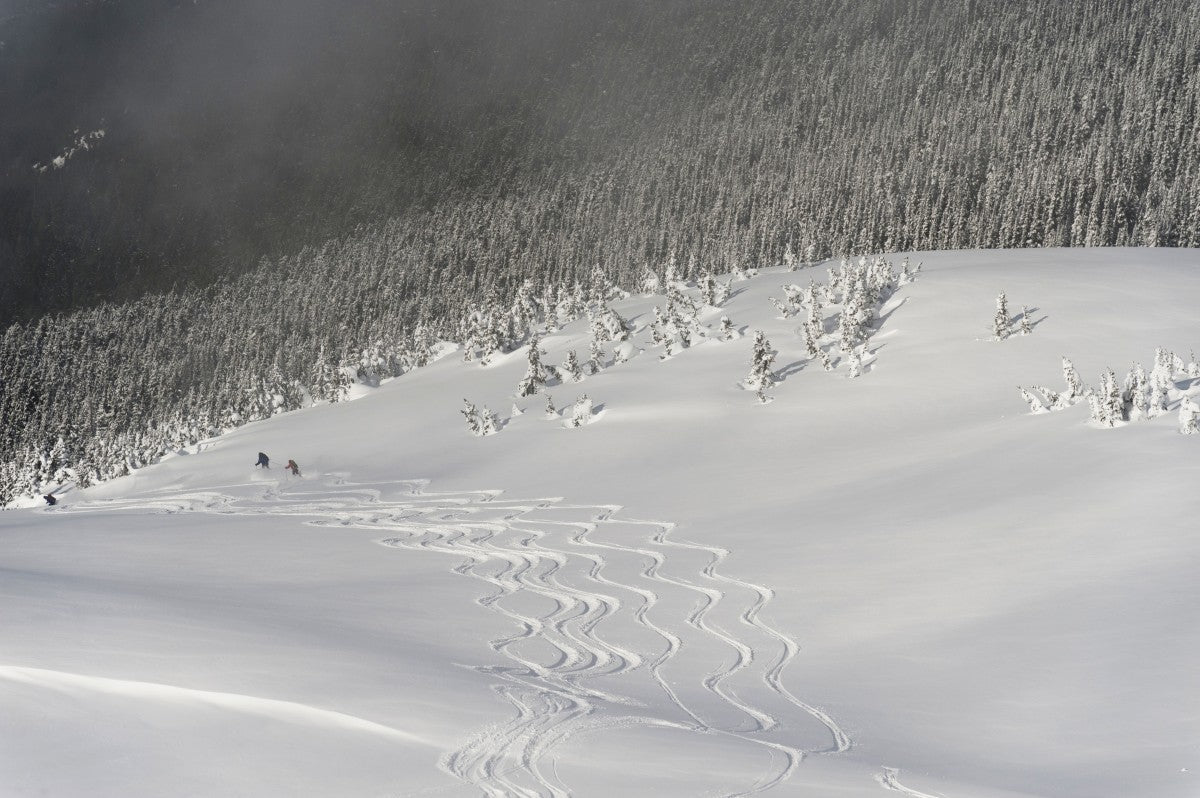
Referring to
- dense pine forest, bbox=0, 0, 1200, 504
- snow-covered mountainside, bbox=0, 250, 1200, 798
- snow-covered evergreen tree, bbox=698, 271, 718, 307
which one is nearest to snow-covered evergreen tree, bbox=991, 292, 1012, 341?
snow-covered mountainside, bbox=0, 250, 1200, 798

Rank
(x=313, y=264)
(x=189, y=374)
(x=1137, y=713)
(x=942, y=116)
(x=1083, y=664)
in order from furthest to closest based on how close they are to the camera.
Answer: (x=313, y=264) < (x=189, y=374) < (x=942, y=116) < (x=1083, y=664) < (x=1137, y=713)

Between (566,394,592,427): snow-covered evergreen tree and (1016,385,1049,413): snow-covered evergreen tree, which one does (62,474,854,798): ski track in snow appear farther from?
(1016,385,1049,413): snow-covered evergreen tree

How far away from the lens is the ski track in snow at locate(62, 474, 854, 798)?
5.66m

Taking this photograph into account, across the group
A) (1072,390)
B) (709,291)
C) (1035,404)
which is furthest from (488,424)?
(1072,390)

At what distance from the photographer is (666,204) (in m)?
120

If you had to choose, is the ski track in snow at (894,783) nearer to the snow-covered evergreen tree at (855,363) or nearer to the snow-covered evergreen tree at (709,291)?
the snow-covered evergreen tree at (855,363)

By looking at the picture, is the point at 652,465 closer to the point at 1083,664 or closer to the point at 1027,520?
the point at 1027,520

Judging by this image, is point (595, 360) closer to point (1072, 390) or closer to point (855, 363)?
point (855, 363)

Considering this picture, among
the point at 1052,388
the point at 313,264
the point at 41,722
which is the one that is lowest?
the point at 41,722

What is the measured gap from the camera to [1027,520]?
437 inches

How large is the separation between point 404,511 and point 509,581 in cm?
747

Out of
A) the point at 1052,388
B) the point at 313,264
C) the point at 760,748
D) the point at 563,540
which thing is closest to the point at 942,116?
the point at 313,264

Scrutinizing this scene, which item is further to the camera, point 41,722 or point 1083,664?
point 1083,664

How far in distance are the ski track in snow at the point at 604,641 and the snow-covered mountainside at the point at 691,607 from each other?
0.04m
